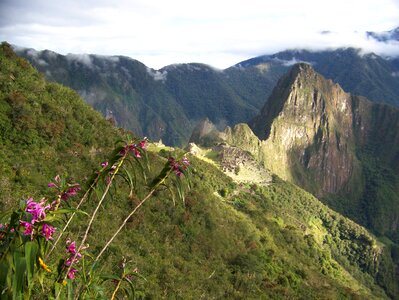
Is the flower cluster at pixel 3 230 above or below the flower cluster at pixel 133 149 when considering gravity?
below

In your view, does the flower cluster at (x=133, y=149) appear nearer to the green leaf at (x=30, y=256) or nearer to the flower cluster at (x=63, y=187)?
the flower cluster at (x=63, y=187)

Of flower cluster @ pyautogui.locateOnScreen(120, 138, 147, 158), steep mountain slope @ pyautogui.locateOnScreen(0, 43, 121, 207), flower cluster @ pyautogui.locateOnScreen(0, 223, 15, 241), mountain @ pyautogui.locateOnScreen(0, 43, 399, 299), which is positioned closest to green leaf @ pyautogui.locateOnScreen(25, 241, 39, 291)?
flower cluster @ pyautogui.locateOnScreen(0, 223, 15, 241)

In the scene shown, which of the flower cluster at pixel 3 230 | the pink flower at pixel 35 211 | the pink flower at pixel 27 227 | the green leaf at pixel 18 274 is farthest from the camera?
the flower cluster at pixel 3 230

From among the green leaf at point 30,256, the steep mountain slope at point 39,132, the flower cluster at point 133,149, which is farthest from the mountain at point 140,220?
the green leaf at point 30,256

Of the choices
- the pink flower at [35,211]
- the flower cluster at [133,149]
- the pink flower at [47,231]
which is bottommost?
the pink flower at [47,231]

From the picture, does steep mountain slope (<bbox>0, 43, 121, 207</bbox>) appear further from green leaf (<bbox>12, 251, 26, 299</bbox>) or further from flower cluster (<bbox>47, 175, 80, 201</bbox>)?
green leaf (<bbox>12, 251, 26, 299</bbox>)

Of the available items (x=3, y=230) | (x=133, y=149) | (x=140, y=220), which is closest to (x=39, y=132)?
(x=140, y=220)

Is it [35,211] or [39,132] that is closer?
[35,211]

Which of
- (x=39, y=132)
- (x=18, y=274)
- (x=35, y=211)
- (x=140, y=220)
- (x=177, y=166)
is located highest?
(x=35, y=211)

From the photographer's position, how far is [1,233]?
4.74m

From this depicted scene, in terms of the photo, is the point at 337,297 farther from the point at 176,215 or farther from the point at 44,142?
the point at 44,142

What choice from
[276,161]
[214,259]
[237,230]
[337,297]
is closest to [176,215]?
[214,259]

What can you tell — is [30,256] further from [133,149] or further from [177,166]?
[177,166]

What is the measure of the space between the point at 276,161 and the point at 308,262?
140660 mm
